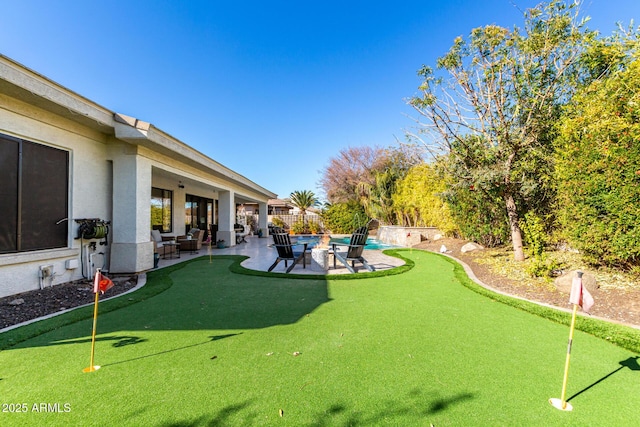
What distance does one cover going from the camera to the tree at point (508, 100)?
687 centimetres

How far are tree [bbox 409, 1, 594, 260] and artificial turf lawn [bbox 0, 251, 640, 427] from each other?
465cm

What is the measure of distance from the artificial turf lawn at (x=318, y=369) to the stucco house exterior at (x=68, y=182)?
2.48m

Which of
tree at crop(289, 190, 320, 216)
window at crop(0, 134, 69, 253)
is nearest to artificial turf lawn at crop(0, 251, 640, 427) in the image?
window at crop(0, 134, 69, 253)

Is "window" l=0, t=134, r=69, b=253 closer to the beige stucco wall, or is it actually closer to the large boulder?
the beige stucco wall

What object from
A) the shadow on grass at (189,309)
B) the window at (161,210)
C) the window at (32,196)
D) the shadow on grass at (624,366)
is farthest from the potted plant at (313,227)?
the shadow on grass at (624,366)

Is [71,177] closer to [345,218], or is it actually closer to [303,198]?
[345,218]

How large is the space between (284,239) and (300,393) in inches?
212

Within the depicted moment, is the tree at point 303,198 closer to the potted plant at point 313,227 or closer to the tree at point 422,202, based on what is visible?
the potted plant at point 313,227

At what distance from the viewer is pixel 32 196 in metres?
5.40

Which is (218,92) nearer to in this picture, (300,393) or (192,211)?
(192,211)

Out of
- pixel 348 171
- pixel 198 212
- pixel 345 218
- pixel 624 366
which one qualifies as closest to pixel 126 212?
pixel 198 212

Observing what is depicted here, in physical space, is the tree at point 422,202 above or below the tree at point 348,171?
below

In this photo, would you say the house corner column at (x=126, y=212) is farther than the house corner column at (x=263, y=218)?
No

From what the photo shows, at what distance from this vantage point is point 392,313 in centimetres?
432
